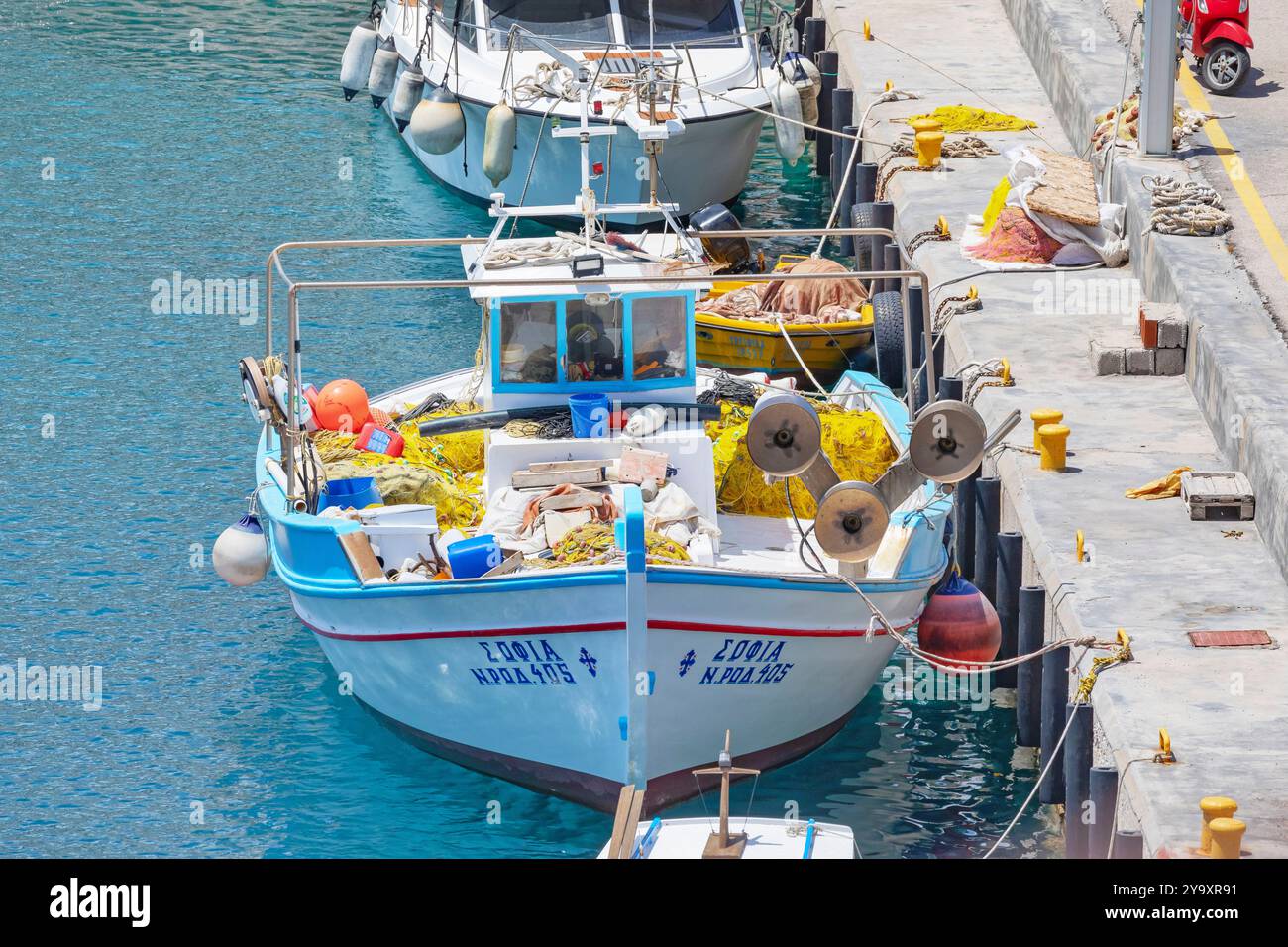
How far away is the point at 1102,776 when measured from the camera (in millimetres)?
10070

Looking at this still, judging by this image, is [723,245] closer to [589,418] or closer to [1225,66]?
[1225,66]

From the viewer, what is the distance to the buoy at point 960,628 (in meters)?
12.1

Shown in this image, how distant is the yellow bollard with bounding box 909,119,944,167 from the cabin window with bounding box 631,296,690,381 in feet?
26.3

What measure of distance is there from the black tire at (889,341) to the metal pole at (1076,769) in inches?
294

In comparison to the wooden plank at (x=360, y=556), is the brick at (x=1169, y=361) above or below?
above

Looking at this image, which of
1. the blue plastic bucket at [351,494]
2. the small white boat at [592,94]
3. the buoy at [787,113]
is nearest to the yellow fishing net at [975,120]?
the buoy at [787,113]

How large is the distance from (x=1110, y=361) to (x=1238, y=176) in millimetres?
3513

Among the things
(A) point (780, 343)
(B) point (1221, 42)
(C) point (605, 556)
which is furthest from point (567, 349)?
(B) point (1221, 42)

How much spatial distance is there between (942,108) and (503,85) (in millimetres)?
5158

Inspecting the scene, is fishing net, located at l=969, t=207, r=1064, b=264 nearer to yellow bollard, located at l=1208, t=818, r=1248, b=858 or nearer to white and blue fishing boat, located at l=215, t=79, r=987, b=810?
white and blue fishing boat, located at l=215, t=79, r=987, b=810

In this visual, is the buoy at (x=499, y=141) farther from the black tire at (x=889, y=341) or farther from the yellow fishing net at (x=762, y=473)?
the yellow fishing net at (x=762, y=473)

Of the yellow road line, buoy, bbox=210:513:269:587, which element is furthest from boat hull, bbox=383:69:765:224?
buoy, bbox=210:513:269:587

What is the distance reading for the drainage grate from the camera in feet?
37.3
